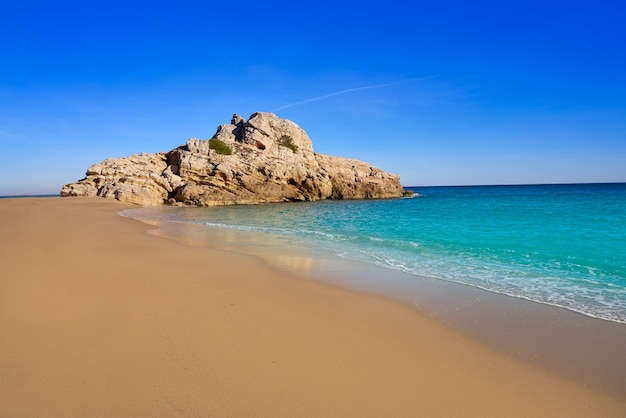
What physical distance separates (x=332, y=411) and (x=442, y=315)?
3344 mm

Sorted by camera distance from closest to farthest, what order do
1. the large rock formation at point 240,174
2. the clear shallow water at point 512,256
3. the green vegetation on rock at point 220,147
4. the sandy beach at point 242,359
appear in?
the sandy beach at point 242,359
the clear shallow water at point 512,256
the large rock formation at point 240,174
the green vegetation on rock at point 220,147

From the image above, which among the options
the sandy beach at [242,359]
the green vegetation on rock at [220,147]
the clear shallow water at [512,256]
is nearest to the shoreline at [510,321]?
the sandy beach at [242,359]

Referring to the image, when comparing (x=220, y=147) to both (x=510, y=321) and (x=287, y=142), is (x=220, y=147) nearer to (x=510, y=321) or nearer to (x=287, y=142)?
(x=287, y=142)

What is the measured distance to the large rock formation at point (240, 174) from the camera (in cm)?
4234

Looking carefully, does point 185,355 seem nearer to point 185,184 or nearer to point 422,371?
point 422,371

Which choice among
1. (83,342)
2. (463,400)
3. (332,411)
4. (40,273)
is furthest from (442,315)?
(40,273)

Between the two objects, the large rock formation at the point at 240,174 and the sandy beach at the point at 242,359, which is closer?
the sandy beach at the point at 242,359

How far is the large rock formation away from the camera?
4234 cm

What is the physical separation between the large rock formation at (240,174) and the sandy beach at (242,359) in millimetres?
37747

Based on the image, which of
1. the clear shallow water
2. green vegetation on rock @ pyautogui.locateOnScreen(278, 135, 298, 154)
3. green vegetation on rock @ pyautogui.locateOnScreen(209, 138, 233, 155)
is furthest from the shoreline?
green vegetation on rock @ pyautogui.locateOnScreen(278, 135, 298, 154)

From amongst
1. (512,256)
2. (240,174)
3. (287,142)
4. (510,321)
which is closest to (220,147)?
(240,174)

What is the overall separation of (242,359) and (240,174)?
44.2 m

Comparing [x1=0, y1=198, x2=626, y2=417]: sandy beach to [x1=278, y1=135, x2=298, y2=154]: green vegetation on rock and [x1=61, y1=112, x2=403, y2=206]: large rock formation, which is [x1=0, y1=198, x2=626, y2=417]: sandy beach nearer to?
[x1=61, y1=112, x2=403, y2=206]: large rock formation

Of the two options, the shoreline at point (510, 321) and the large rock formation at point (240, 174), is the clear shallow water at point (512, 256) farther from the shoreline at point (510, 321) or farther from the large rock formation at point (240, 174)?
the large rock formation at point (240, 174)
